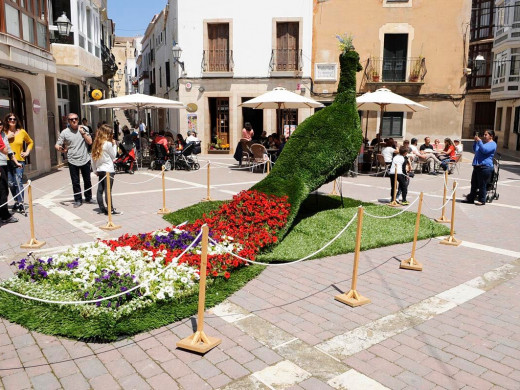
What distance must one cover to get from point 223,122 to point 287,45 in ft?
17.0

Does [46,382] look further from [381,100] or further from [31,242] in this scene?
[381,100]

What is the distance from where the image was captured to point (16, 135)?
9.09 metres

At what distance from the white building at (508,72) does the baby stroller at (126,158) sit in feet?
73.5

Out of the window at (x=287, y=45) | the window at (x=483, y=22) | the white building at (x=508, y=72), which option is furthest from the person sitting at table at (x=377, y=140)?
the window at (x=483, y=22)

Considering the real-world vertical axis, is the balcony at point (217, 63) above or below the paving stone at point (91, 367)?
above

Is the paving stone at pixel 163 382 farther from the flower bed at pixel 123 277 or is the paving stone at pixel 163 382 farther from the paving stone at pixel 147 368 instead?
the flower bed at pixel 123 277

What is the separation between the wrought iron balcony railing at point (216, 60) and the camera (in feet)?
79.0

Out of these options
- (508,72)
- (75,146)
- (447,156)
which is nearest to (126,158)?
(75,146)

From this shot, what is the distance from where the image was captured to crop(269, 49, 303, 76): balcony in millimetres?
23703

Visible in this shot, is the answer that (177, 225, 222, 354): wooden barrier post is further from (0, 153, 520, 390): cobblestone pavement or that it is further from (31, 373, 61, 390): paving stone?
(31, 373, 61, 390): paving stone

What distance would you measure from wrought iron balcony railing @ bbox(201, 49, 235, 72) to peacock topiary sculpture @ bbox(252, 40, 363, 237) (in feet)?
52.2

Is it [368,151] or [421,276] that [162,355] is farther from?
[368,151]

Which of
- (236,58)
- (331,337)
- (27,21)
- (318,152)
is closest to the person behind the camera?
(331,337)

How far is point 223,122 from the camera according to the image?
25.0 meters
